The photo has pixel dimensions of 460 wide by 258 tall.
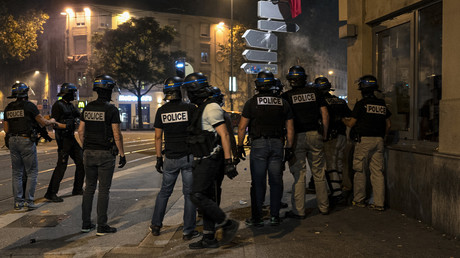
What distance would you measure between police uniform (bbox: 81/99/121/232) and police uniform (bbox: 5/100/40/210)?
174 centimetres

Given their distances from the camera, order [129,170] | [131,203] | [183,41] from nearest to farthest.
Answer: [131,203]
[129,170]
[183,41]

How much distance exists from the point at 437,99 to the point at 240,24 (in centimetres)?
4157

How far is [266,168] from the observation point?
529 cm

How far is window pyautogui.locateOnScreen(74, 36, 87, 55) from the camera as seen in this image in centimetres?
4742

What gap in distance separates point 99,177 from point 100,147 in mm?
366

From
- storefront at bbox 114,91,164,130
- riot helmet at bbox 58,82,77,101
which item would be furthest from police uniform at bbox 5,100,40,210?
storefront at bbox 114,91,164,130

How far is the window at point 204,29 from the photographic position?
5066cm

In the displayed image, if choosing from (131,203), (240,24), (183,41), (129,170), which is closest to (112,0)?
(183,41)

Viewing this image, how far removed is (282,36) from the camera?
1922 inches

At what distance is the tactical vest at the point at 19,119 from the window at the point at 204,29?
45.5 meters

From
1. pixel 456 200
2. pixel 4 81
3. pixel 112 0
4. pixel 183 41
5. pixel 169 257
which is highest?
pixel 112 0

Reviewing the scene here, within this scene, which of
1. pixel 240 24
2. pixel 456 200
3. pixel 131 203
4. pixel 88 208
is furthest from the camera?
pixel 240 24

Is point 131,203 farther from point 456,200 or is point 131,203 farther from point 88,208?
point 456,200

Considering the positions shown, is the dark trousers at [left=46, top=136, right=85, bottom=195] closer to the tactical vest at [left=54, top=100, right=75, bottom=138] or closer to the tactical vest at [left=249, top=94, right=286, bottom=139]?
the tactical vest at [left=54, top=100, right=75, bottom=138]
